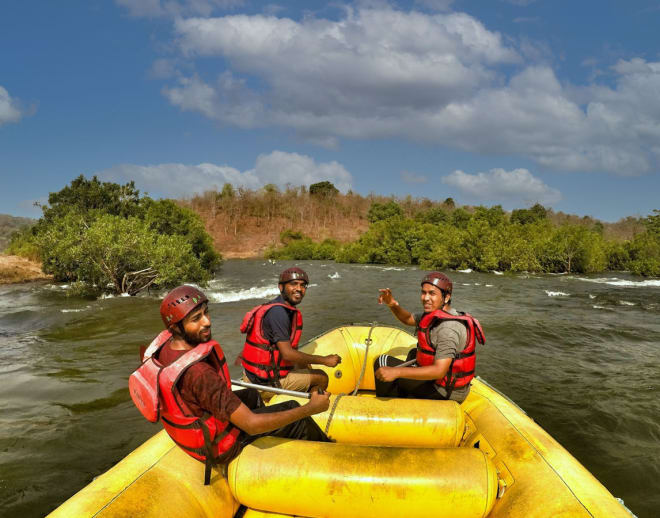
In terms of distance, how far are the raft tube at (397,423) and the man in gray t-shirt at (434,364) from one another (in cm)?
23

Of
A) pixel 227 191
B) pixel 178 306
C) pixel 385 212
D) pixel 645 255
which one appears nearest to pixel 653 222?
pixel 645 255

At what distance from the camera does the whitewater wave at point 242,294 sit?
664 inches

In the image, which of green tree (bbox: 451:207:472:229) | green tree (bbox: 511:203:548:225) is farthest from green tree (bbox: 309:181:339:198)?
green tree (bbox: 511:203:548:225)

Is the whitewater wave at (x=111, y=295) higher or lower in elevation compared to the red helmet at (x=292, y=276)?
lower

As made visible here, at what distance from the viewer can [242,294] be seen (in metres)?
18.5

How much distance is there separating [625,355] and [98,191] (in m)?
26.6

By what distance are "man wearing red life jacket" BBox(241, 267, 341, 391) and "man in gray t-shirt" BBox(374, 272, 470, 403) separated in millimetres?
716

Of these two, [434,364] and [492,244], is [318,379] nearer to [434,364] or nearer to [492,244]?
[434,364]

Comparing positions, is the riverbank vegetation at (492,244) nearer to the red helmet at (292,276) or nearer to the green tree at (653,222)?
the green tree at (653,222)

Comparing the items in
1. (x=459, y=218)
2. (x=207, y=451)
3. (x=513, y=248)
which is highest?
(x=459, y=218)

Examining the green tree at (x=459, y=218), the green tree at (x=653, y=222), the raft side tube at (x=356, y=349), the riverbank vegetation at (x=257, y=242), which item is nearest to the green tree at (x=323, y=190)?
the riverbank vegetation at (x=257, y=242)

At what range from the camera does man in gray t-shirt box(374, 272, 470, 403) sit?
3314 mm

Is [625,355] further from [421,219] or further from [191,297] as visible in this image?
[421,219]

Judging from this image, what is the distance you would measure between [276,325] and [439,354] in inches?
58.8
